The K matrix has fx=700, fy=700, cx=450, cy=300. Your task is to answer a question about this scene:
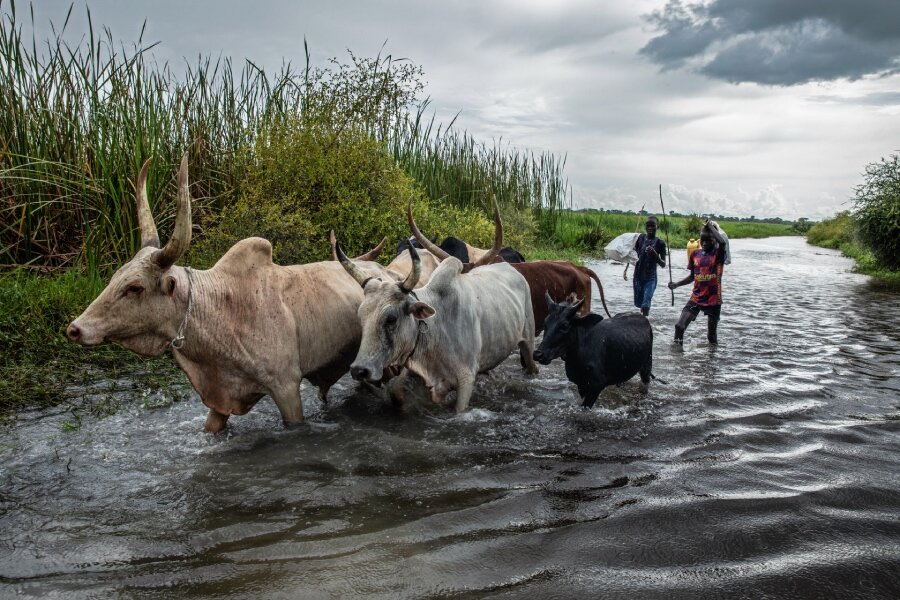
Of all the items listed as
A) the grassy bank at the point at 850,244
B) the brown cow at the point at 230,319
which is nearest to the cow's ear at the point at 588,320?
the brown cow at the point at 230,319

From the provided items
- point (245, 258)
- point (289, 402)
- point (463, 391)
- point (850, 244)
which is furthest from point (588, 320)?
point (850, 244)

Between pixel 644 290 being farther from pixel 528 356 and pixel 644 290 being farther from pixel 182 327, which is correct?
pixel 182 327

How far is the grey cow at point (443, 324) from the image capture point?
14.2 ft

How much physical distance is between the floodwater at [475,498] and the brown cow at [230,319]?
400mm

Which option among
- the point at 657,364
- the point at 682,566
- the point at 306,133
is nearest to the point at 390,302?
the point at 682,566

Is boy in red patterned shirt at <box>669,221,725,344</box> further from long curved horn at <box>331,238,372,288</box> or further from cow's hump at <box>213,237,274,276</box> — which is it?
cow's hump at <box>213,237,274,276</box>

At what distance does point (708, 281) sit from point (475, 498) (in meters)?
5.28

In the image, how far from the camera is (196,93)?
28.8 feet

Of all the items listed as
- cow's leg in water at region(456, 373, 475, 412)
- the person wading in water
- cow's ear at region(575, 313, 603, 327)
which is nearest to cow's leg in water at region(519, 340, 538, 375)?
cow's ear at region(575, 313, 603, 327)

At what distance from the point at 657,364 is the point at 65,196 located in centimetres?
627

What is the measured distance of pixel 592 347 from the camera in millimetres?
5152

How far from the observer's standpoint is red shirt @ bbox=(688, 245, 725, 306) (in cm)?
788

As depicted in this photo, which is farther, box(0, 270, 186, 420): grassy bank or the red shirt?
the red shirt

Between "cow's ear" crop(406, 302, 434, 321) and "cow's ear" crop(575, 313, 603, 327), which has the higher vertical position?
"cow's ear" crop(406, 302, 434, 321)
